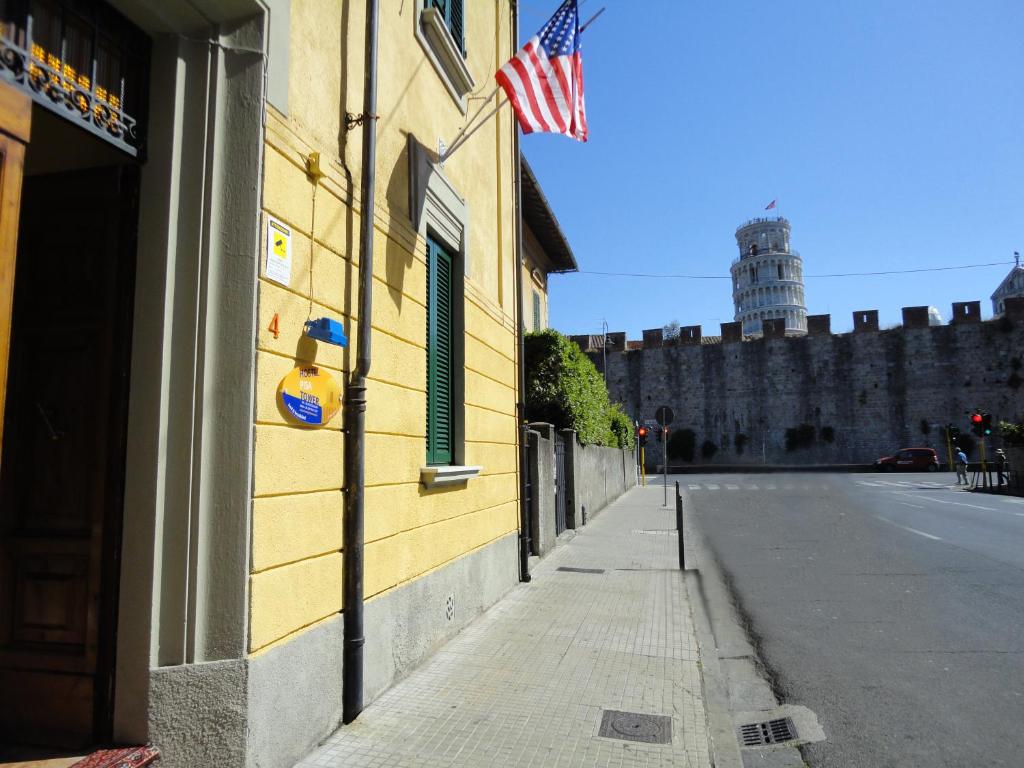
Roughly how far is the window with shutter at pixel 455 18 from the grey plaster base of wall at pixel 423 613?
5.04 metres

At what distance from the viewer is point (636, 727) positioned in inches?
161

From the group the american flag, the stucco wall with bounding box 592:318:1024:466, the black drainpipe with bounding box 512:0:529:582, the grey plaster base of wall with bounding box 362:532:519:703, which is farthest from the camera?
the stucco wall with bounding box 592:318:1024:466

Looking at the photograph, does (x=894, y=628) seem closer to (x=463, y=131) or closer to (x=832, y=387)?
(x=463, y=131)

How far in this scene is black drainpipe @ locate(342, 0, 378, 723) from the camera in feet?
13.5

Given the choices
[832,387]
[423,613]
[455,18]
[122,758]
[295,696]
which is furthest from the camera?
[832,387]

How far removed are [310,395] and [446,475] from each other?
2.14m

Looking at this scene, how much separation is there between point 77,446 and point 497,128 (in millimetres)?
6471

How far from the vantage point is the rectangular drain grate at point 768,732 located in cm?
419

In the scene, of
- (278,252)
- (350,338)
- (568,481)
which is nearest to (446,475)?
(350,338)

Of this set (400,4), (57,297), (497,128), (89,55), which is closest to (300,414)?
(57,297)

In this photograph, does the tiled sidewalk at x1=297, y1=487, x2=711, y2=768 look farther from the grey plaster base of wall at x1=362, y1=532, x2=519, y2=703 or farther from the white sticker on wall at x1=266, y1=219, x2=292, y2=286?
the white sticker on wall at x1=266, y1=219, x2=292, y2=286

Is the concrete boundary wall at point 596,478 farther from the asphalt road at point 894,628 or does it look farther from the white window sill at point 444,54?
the white window sill at point 444,54

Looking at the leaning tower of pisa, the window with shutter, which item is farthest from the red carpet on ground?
the leaning tower of pisa

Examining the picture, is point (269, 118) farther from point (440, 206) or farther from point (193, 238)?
point (440, 206)
